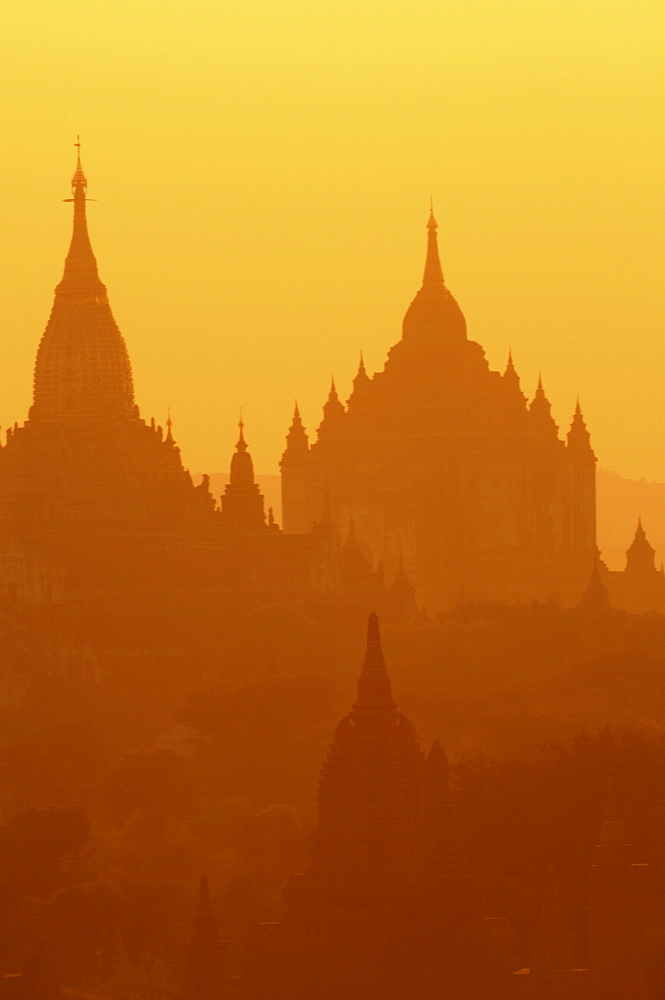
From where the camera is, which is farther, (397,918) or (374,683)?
(374,683)

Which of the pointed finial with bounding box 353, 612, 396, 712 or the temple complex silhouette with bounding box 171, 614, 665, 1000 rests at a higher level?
the pointed finial with bounding box 353, 612, 396, 712

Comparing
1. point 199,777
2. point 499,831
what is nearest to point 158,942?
point 499,831

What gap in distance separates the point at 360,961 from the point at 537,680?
59173mm

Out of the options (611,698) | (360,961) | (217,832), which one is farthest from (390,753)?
(611,698)

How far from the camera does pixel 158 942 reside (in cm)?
12681

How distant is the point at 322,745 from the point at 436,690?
15.2 m

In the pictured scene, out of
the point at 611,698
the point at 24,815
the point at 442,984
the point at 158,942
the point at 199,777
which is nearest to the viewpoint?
the point at 442,984

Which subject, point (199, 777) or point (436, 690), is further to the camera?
point (436, 690)

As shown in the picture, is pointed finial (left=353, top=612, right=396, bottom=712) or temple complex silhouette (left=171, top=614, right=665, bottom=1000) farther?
pointed finial (left=353, top=612, right=396, bottom=712)

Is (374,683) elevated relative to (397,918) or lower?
elevated

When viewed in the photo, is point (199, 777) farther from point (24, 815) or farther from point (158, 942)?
point (158, 942)

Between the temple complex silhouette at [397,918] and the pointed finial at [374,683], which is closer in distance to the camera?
the temple complex silhouette at [397,918]

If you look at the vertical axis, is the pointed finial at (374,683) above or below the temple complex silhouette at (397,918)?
above

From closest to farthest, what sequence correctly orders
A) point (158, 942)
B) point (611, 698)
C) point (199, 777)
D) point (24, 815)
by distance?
point (158, 942) < point (24, 815) < point (199, 777) < point (611, 698)
